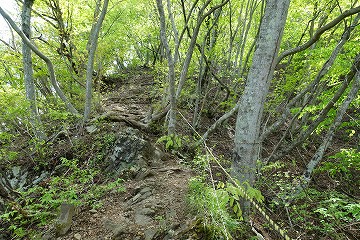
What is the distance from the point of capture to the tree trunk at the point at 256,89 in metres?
2.63

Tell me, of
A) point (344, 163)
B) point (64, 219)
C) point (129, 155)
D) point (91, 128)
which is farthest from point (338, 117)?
point (91, 128)

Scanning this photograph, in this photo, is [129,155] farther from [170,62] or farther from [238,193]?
[238,193]

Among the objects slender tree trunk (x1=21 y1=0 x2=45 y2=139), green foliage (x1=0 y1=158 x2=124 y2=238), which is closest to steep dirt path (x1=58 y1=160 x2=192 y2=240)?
green foliage (x1=0 y1=158 x2=124 y2=238)

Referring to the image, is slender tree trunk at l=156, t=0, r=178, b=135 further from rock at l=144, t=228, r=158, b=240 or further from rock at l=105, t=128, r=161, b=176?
rock at l=144, t=228, r=158, b=240

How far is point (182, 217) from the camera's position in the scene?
3.20 metres

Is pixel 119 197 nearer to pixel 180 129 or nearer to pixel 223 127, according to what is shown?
pixel 180 129

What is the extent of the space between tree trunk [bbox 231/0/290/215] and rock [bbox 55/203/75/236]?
106 inches

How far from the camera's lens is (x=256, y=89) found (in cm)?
276

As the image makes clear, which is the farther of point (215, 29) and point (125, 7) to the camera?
point (125, 7)

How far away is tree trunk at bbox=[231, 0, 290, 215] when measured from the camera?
263cm

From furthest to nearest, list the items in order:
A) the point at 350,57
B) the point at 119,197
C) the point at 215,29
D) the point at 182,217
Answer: the point at 215,29 < the point at 350,57 < the point at 119,197 < the point at 182,217

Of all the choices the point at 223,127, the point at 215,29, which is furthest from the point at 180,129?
the point at 215,29

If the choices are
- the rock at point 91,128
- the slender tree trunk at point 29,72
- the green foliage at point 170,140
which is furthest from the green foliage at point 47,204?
the slender tree trunk at point 29,72

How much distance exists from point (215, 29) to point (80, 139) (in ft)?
19.3
